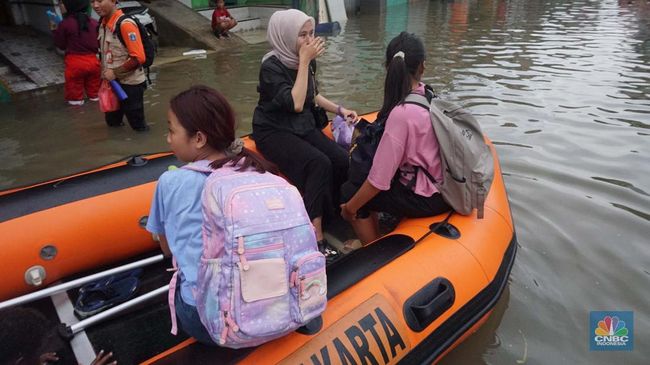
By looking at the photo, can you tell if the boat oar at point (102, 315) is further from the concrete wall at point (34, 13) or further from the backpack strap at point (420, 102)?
the concrete wall at point (34, 13)

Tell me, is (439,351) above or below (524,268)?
above

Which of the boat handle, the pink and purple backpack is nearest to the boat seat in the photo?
the boat handle

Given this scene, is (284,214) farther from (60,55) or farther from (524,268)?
(60,55)

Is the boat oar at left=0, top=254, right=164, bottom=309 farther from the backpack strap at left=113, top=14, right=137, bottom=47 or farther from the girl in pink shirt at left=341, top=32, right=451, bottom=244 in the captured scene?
the backpack strap at left=113, top=14, right=137, bottom=47

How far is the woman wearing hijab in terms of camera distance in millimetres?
2656

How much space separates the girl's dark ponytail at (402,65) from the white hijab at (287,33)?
596 millimetres

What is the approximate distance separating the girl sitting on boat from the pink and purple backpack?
9 centimetres

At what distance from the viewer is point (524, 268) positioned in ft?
10.1

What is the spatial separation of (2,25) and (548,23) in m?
14.2

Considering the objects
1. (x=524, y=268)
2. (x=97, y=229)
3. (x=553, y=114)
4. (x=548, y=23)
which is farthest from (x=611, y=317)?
(x=548, y=23)

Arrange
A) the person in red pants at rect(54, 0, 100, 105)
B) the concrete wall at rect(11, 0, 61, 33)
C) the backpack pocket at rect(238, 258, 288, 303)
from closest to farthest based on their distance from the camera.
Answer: the backpack pocket at rect(238, 258, 288, 303), the person in red pants at rect(54, 0, 100, 105), the concrete wall at rect(11, 0, 61, 33)

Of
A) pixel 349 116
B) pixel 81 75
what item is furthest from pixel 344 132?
pixel 81 75

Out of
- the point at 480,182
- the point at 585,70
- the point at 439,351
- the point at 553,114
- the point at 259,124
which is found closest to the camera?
the point at 439,351

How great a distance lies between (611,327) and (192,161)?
2.48 meters
